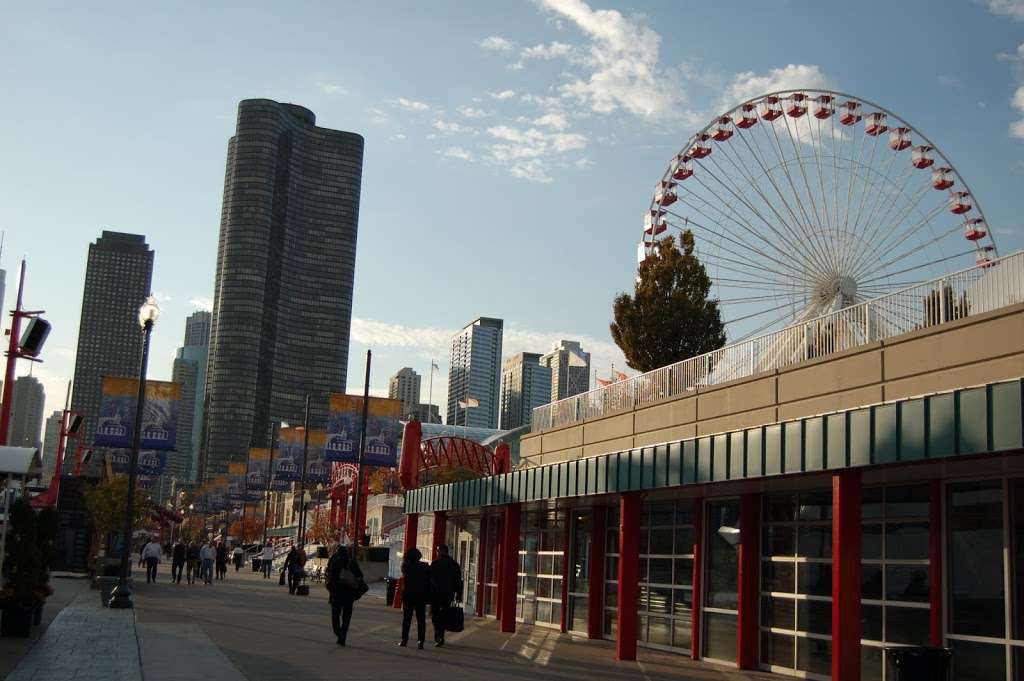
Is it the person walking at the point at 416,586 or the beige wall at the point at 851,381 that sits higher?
the beige wall at the point at 851,381

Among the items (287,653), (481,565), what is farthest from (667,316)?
(287,653)

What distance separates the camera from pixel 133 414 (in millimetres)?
42250

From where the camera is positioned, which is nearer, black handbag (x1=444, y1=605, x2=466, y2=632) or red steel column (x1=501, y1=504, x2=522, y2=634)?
black handbag (x1=444, y1=605, x2=466, y2=632)

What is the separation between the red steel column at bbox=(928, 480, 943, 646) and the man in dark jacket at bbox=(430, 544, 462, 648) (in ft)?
27.2

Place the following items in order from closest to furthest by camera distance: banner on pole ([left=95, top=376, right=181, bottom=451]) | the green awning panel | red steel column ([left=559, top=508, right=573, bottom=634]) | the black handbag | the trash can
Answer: the green awning panel < the black handbag < red steel column ([left=559, top=508, right=573, bottom=634]) < the trash can < banner on pole ([left=95, top=376, right=181, bottom=451])

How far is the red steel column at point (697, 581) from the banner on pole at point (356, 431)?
23.4 meters

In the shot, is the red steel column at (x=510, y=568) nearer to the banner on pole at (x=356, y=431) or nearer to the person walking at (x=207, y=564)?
the banner on pole at (x=356, y=431)

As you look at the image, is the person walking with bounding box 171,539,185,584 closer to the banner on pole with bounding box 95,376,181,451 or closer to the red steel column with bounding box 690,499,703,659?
the banner on pole with bounding box 95,376,181,451

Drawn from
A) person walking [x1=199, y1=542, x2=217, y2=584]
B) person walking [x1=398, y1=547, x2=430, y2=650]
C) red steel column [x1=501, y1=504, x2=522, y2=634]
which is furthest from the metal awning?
person walking [x1=199, y1=542, x2=217, y2=584]

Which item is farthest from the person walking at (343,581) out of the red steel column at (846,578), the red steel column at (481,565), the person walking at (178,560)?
the person walking at (178,560)

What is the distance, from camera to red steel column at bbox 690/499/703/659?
70.1 feet

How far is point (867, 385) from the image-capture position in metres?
17.1

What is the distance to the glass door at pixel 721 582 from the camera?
2042cm

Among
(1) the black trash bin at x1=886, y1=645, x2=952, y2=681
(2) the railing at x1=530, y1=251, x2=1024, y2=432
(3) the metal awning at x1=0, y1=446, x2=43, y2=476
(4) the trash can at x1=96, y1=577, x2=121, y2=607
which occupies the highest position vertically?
(2) the railing at x1=530, y1=251, x2=1024, y2=432
